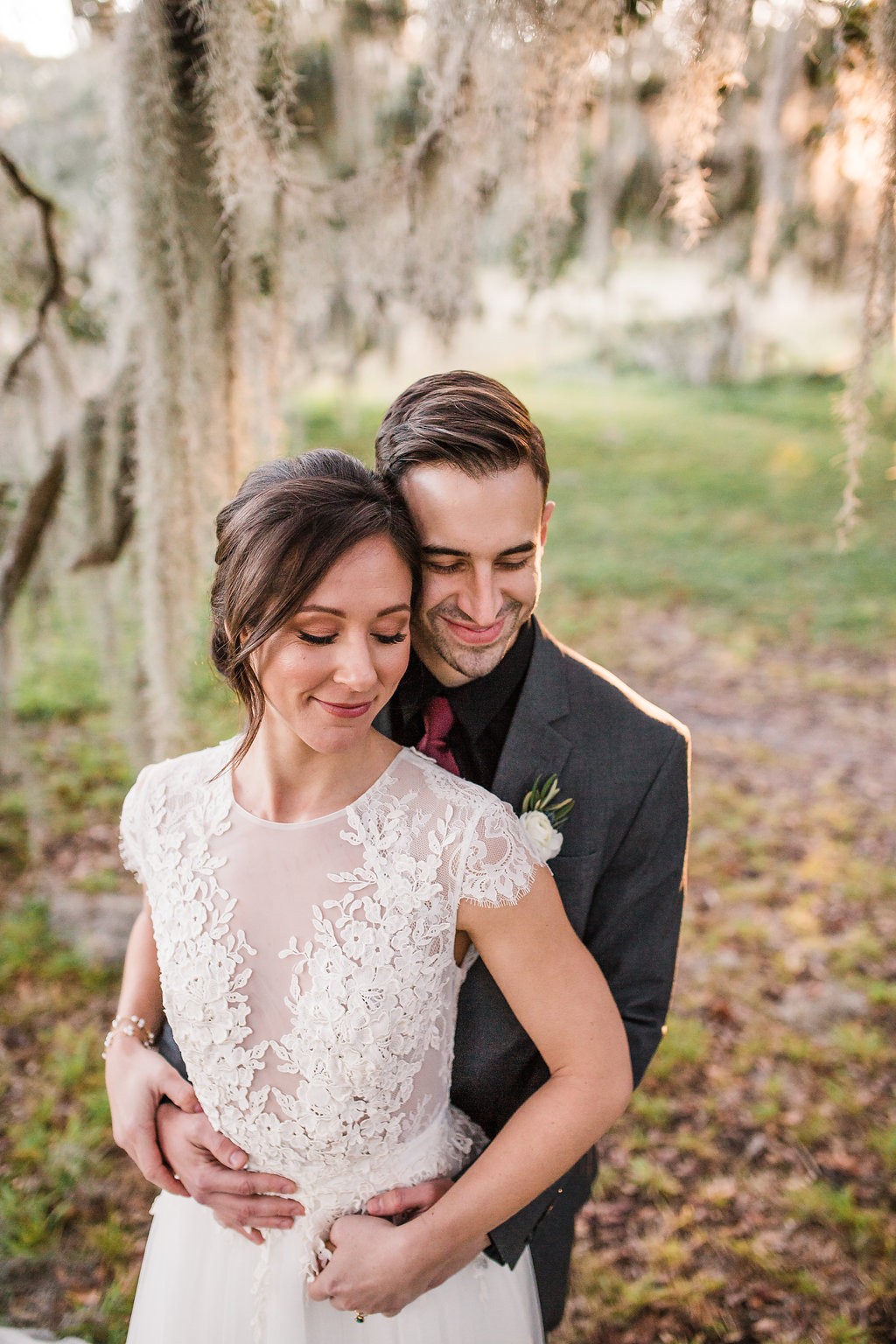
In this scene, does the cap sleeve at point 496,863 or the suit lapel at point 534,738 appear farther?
the suit lapel at point 534,738

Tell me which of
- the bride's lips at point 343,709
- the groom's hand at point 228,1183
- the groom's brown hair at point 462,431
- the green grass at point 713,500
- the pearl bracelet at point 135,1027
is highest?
the groom's brown hair at point 462,431

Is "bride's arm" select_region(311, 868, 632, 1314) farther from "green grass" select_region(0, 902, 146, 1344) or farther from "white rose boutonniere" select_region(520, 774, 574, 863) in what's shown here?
"green grass" select_region(0, 902, 146, 1344)

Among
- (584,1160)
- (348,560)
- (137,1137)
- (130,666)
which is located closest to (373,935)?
(348,560)

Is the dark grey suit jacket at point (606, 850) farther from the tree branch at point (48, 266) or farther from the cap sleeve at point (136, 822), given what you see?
the tree branch at point (48, 266)

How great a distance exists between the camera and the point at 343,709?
133 cm

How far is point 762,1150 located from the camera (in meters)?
3.03

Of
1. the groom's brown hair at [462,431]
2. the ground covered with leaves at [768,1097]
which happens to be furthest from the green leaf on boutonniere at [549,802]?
the ground covered with leaves at [768,1097]

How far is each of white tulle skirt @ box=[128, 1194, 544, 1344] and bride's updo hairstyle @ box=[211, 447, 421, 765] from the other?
0.97 m

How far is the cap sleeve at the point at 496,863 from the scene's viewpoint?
133 cm

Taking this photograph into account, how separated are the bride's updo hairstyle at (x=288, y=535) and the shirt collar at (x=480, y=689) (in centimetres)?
37

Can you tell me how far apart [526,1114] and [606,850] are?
1.56 ft

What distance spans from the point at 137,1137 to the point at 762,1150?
231 cm

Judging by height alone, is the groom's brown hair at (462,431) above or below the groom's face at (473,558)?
above

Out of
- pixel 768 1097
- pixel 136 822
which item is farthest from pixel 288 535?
pixel 768 1097
